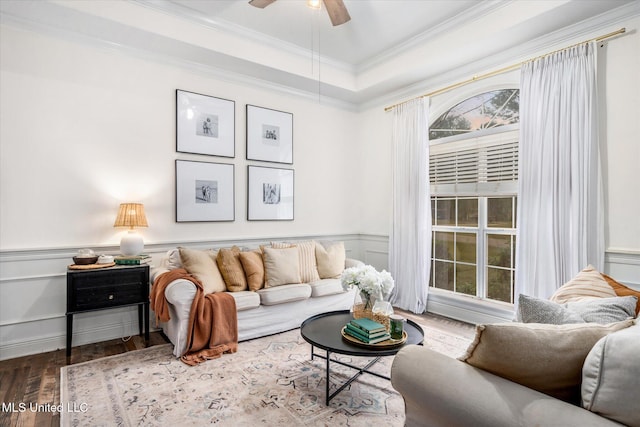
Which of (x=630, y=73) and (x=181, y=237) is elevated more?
(x=630, y=73)

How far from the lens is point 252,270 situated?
3.55m

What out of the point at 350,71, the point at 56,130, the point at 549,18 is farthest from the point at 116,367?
the point at 549,18

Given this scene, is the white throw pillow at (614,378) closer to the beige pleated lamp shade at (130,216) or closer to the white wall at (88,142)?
the beige pleated lamp shade at (130,216)

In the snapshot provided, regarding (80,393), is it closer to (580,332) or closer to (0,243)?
(0,243)

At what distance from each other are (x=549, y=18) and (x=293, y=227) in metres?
3.47

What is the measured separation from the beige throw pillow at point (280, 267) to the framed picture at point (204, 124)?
4.35 feet

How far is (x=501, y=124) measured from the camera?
12.3ft

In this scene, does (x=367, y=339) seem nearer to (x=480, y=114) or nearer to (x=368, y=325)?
(x=368, y=325)

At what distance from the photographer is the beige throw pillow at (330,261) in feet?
13.6

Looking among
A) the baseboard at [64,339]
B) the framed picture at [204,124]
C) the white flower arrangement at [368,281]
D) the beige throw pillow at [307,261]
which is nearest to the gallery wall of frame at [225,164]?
the framed picture at [204,124]

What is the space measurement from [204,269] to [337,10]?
2554mm

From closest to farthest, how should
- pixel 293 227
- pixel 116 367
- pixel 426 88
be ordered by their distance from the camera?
pixel 116 367, pixel 426 88, pixel 293 227

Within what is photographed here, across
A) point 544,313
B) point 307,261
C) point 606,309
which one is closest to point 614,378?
point 544,313

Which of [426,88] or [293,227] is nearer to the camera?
[426,88]
